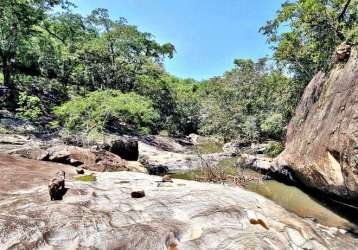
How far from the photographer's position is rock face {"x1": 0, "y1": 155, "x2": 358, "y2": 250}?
5367mm

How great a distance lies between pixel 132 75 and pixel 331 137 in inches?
928

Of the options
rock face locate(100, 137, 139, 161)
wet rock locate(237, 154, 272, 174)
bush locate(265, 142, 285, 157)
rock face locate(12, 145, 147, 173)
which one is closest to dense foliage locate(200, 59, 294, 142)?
bush locate(265, 142, 285, 157)

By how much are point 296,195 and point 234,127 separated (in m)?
17.0

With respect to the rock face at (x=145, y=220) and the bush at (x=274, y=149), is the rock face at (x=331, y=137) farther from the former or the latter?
the bush at (x=274, y=149)

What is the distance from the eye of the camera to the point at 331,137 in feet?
29.7

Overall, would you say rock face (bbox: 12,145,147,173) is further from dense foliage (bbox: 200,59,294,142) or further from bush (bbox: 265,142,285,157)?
dense foliage (bbox: 200,59,294,142)

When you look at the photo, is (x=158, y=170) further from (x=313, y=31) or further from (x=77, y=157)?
(x=313, y=31)

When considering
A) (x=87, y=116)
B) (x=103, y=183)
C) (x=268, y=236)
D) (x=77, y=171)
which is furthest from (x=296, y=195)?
(x=87, y=116)

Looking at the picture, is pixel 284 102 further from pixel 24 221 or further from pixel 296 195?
pixel 24 221

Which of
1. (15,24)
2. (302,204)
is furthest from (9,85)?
(302,204)

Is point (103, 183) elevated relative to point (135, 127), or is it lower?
lower

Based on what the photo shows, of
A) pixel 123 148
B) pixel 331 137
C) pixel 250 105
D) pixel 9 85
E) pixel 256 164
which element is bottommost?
pixel 123 148

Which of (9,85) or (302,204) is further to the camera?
(9,85)

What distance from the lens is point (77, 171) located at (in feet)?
34.1
